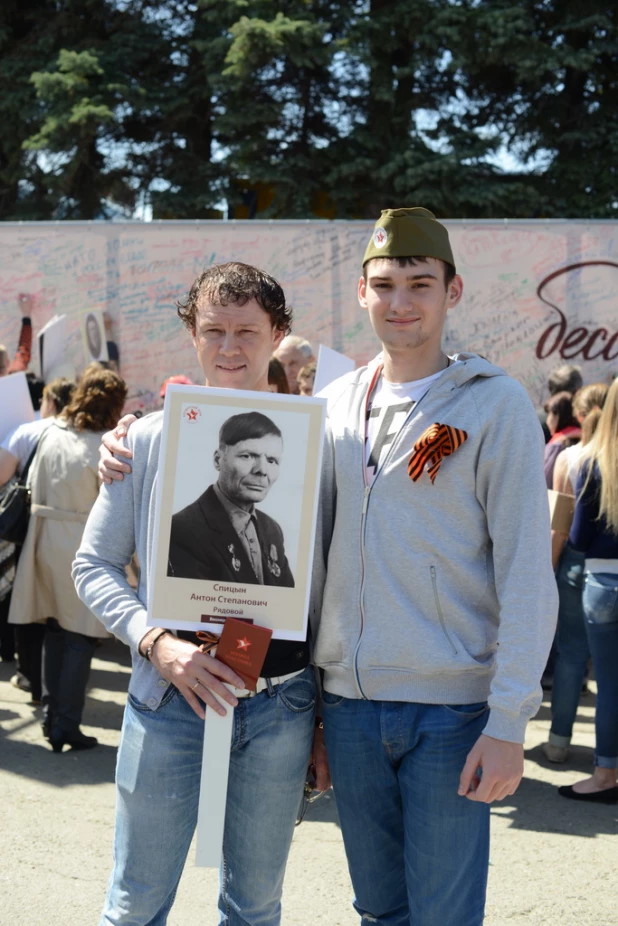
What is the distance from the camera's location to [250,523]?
2.22 metres

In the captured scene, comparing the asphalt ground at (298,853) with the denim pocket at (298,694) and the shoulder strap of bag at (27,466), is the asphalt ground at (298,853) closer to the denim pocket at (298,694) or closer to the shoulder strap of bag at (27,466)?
the shoulder strap of bag at (27,466)

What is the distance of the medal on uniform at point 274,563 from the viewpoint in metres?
2.21

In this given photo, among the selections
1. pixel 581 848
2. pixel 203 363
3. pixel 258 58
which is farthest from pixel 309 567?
pixel 258 58

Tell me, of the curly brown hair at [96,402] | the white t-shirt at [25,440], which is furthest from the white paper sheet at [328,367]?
the white t-shirt at [25,440]

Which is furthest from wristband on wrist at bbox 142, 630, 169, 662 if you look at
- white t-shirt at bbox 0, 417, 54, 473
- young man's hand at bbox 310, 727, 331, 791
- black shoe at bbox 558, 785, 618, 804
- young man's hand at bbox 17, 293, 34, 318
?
young man's hand at bbox 17, 293, 34, 318

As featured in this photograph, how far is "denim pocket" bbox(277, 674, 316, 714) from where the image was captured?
7.56ft

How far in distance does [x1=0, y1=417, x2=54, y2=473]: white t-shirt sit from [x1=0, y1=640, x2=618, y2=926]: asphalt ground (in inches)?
62.6

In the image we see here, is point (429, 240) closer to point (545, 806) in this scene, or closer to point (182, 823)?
point (182, 823)

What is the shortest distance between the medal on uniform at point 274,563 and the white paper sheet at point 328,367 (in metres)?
3.65

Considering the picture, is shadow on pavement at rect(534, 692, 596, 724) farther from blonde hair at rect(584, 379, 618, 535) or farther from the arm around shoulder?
the arm around shoulder

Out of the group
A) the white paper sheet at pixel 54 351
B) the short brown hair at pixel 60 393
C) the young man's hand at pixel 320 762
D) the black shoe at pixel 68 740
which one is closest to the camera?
the young man's hand at pixel 320 762

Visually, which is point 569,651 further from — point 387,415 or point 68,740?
point 387,415

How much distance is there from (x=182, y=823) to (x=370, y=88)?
16757mm
